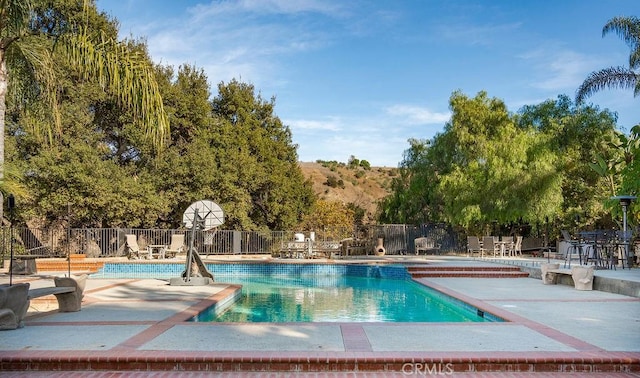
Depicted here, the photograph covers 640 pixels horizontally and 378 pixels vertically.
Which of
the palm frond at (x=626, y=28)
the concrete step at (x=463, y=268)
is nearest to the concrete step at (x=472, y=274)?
the concrete step at (x=463, y=268)

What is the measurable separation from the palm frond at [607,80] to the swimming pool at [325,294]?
8.35 meters

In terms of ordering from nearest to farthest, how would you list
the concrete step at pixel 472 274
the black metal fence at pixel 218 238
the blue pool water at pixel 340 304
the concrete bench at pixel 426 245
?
1. the blue pool water at pixel 340 304
2. the concrete step at pixel 472 274
3. the black metal fence at pixel 218 238
4. the concrete bench at pixel 426 245

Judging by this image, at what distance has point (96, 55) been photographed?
7.46 m

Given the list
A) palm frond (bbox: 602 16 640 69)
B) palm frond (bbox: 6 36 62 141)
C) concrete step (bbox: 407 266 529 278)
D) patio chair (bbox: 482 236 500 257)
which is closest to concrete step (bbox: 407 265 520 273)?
concrete step (bbox: 407 266 529 278)

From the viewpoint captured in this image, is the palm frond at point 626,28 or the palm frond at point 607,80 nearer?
the palm frond at point 626,28

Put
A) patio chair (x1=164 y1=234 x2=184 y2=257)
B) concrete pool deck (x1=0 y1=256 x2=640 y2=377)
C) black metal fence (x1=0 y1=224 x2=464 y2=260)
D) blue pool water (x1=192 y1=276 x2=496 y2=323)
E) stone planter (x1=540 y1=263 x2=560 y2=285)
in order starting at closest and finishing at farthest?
concrete pool deck (x1=0 y1=256 x2=640 y2=377) → blue pool water (x1=192 y1=276 x2=496 y2=323) → stone planter (x1=540 y1=263 x2=560 y2=285) → patio chair (x1=164 y1=234 x2=184 y2=257) → black metal fence (x1=0 y1=224 x2=464 y2=260)

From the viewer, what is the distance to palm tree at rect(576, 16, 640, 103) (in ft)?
52.9

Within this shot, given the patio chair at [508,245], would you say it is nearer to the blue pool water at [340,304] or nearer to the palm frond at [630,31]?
the blue pool water at [340,304]

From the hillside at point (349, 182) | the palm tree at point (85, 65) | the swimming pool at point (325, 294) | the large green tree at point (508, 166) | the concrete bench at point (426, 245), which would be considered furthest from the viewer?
the hillside at point (349, 182)

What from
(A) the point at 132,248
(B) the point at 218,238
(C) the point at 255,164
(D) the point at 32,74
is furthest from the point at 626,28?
(A) the point at 132,248

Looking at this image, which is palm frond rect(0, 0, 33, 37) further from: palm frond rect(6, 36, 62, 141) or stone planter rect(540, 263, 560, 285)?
stone planter rect(540, 263, 560, 285)

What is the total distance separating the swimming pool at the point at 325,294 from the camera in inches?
337

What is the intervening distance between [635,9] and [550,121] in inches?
292

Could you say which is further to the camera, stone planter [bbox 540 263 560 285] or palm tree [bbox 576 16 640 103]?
palm tree [bbox 576 16 640 103]
